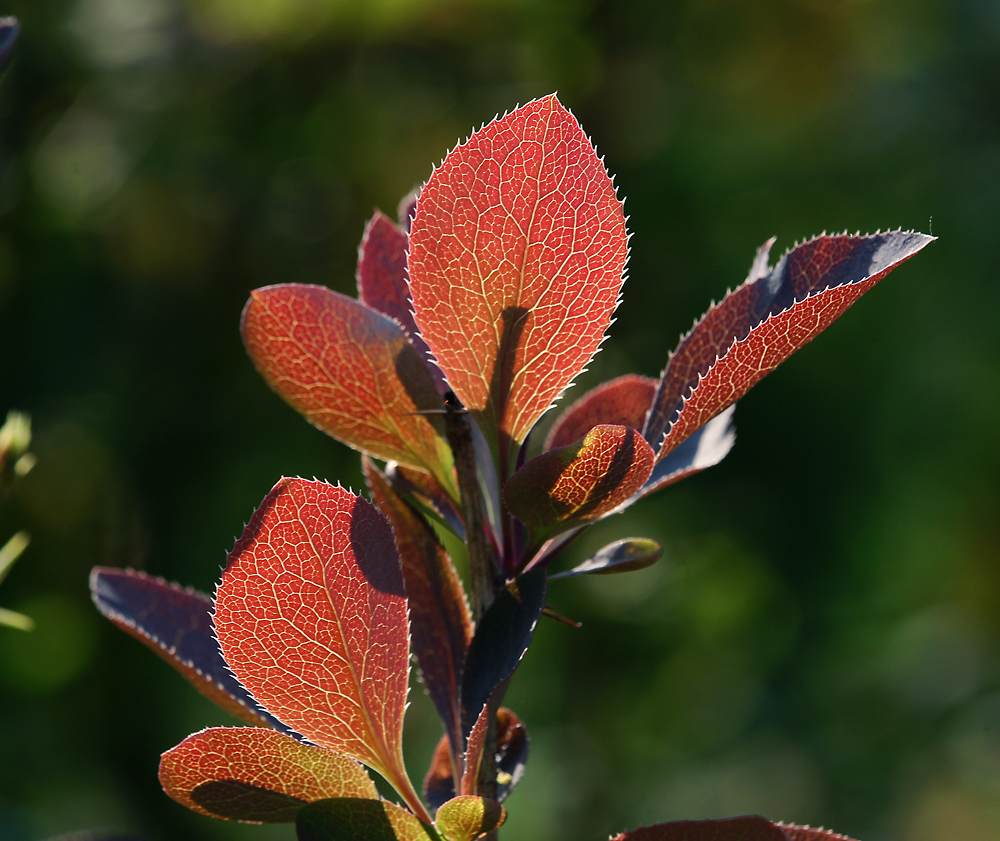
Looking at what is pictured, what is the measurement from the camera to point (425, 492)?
0.50 meters

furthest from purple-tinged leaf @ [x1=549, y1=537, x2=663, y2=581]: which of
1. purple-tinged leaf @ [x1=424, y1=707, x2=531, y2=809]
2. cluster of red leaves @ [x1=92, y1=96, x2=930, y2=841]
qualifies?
purple-tinged leaf @ [x1=424, y1=707, x2=531, y2=809]

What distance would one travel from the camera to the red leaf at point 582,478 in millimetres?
375

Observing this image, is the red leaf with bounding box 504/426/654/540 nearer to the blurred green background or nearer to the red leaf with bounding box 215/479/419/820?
the red leaf with bounding box 215/479/419/820

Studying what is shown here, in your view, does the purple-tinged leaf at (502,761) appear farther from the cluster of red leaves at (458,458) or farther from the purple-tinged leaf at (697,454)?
the purple-tinged leaf at (697,454)

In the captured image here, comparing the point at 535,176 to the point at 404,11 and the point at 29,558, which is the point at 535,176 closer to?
the point at 29,558

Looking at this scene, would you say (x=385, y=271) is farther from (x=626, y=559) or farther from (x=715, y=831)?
(x=715, y=831)

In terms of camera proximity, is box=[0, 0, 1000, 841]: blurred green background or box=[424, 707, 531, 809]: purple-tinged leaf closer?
box=[424, 707, 531, 809]: purple-tinged leaf

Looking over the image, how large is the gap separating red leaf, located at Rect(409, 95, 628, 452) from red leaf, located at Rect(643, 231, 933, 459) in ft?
0.19

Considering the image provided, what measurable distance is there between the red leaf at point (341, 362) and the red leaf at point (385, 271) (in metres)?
0.07

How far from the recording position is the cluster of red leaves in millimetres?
→ 359

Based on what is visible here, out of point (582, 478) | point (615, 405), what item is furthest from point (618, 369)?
point (582, 478)

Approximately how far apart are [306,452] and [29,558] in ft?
2.35

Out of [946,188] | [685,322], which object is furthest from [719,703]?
[946,188]

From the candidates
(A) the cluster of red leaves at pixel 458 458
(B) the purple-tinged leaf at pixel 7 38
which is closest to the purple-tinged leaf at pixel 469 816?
(A) the cluster of red leaves at pixel 458 458
